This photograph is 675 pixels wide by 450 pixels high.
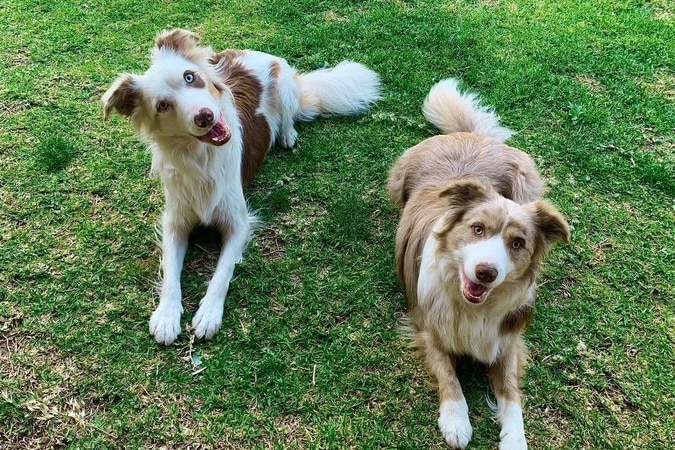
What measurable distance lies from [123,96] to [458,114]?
250 cm

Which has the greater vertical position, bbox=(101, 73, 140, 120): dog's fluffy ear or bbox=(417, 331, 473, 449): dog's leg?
bbox=(101, 73, 140, 120): dog's fluffy ear

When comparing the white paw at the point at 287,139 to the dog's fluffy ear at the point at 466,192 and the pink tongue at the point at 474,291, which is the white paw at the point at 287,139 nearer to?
the dog's fluffy ear at the point at 466,192

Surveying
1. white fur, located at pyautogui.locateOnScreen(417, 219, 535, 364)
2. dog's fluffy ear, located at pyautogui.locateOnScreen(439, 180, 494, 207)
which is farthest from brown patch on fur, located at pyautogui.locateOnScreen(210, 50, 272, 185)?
dog's fluffy ear, located at pyautogui.locateOnScreen(439, 180, 494, 207)

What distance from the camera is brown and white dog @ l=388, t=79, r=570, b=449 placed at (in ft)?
8.50

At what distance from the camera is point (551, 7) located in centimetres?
607

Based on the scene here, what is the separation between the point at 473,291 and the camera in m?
2.60

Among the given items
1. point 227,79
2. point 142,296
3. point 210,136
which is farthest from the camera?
point 227,79

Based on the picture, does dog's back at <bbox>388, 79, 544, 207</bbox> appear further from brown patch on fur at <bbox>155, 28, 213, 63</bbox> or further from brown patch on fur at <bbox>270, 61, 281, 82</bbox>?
brown patch on fur at <bbox>155, 28, 213, 63</bbox>

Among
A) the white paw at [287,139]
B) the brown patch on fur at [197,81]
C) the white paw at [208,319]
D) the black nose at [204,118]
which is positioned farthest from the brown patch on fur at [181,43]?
the white paw at [208,319]

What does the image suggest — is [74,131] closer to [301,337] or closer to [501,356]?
[301,337]

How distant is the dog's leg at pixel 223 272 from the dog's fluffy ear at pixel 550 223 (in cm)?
182

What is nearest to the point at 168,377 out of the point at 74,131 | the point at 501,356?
the point at 501,356

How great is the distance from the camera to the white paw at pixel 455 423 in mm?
2732

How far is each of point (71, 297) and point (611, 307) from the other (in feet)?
10.8
